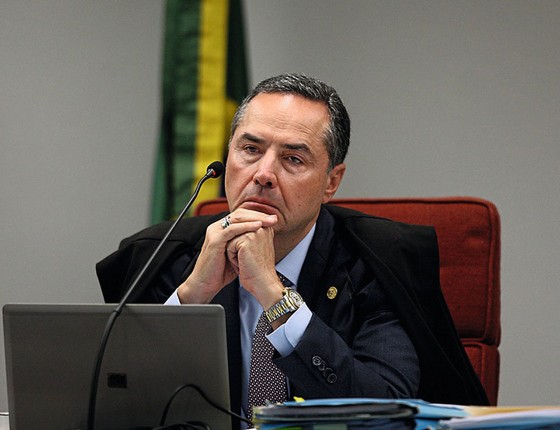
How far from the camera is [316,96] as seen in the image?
196 cm

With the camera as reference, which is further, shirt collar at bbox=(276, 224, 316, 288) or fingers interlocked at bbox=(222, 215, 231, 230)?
shirt collar at bbox=(276, 224, 316, 288)

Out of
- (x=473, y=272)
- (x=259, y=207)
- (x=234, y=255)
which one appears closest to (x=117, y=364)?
(x=234, y=255)

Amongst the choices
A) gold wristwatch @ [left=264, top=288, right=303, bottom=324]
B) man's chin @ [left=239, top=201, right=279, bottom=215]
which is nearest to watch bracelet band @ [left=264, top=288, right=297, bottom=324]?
gold wristwatch @ [left=264, top=288, right=303, bottom=324]

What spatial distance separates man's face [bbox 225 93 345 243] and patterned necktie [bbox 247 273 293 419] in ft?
0.85

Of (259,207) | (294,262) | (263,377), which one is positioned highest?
(259,207)

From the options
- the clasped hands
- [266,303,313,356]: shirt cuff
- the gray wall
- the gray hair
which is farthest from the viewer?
the gray wall

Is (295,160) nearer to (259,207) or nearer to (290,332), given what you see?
(259,207)

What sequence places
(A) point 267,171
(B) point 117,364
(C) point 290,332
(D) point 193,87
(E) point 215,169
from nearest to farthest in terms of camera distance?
(B) point 117,364 → (C) point 290,332 → (E) point 215,169 → (A) point 267,171 → (D) point 193,87

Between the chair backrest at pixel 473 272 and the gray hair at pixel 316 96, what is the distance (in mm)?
339

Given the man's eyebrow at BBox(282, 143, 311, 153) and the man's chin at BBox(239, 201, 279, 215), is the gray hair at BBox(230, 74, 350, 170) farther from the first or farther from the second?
the man's chin at BBox(239, 201, 279, 215)

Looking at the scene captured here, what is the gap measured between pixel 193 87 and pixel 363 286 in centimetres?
120

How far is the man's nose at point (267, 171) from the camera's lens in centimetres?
183

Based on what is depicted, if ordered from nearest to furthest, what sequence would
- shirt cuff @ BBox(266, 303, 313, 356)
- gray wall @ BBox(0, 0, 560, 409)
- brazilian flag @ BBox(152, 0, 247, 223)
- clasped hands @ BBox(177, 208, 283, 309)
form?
shirt cuff @ BBox(266, 303, 313, 356)
clasped hands @ BBox(177, 208, 283, 309)
brazilian flag @ BBox(152, 0, 247, 223)
gray wall @ BBox(0, 0, 560, 409)

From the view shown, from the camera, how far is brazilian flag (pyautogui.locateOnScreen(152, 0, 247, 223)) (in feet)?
9.29
